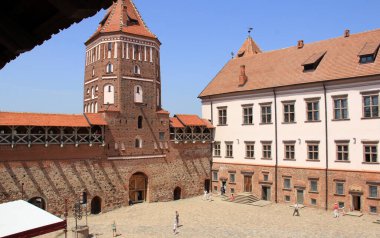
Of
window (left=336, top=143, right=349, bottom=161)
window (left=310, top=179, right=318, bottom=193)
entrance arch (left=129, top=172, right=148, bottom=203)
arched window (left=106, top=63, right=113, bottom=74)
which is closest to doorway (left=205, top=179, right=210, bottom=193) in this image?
entrance arch (left=129, top=172, right=148, bottom=203)

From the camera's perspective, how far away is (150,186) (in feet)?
103

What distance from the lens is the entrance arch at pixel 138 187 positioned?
3072cm

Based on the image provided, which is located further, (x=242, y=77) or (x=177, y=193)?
(x=242, y=77)

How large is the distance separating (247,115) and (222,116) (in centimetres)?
312

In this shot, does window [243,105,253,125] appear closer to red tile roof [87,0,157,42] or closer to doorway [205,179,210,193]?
doorway [205,179,210,193]

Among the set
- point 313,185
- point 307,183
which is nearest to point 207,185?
point 307,183

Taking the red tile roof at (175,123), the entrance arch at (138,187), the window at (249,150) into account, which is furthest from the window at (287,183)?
the entrance arch at (138,187)

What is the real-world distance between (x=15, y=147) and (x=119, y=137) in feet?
26.2

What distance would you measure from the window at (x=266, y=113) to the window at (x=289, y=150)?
265 cm

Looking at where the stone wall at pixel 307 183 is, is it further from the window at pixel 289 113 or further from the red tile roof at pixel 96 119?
the red tile roof at pixel 96 119

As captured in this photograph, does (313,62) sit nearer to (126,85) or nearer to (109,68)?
(126,85)

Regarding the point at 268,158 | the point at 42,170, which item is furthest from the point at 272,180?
the point at 42,170

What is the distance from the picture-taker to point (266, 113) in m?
31.9

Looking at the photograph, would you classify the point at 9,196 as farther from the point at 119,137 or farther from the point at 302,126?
the point at 302,126
